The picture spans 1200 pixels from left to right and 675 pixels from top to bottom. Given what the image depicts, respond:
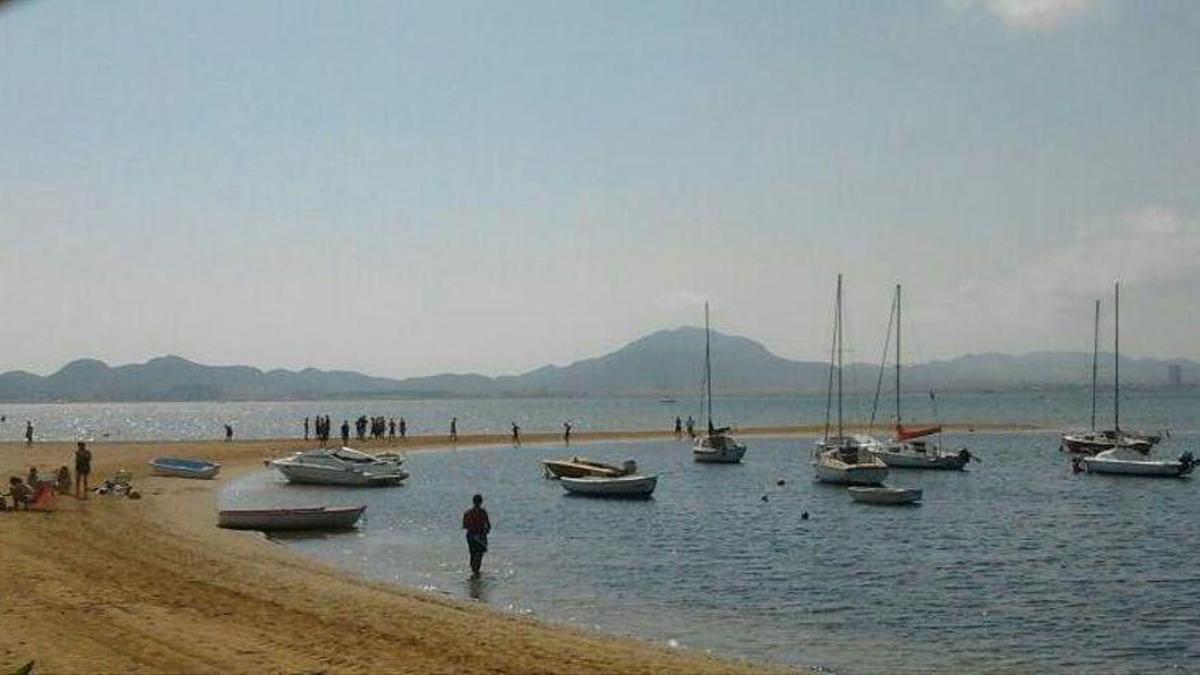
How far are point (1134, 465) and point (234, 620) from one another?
62630 mm

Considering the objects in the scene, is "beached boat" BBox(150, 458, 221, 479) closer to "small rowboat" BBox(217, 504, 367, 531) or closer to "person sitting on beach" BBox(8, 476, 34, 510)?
"small rowboat" BBox(217, 504, 367, 531)

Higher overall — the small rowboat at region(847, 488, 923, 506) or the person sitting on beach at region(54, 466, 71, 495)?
the person sitting on beach at region(54, 466, 71, 495)

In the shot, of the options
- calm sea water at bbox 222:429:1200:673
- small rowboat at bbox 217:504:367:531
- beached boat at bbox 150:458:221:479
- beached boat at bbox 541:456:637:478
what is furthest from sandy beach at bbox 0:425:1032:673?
beached boat at bbox 150:458:221:479

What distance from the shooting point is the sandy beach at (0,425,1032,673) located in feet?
52.2

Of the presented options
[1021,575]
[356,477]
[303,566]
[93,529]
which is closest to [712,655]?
[303,566]

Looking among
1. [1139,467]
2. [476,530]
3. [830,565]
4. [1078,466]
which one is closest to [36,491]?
[476,530]

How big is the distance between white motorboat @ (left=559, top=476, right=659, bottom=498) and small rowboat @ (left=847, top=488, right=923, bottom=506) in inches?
380

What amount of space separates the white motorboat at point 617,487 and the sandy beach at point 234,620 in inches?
933

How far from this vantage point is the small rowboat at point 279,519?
35375 millimetres

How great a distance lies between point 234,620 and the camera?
1877 centimetres

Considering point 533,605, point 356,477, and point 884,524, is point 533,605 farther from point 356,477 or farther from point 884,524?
point 356,477

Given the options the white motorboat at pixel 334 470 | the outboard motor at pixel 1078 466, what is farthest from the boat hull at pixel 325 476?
the outboard motor at pixel 1078 466

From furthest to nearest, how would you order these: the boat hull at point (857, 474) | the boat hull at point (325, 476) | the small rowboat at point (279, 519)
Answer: the boat hull at point (857, 474) → the boat hull at point (325, 476) → the small rowboat at point (279, 519)

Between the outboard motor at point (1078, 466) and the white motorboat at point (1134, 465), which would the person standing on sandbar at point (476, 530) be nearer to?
the white motorboat at point (1134, 465)
